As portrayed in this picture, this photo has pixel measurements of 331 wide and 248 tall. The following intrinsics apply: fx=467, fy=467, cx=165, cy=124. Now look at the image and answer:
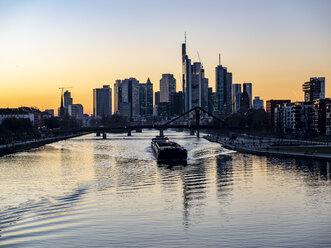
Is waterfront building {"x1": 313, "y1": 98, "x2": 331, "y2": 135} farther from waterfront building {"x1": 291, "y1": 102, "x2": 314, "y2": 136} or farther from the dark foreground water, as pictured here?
the dark foreground water

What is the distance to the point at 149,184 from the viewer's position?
4188 centimetres

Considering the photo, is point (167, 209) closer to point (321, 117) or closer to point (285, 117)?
point (321, 117)

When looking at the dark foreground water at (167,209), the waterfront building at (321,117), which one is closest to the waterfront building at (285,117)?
the waterfront building at (321,117)

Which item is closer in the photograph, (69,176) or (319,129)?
(69,176)

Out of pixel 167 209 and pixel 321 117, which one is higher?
pixel 321 117

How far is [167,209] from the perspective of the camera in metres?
30.1

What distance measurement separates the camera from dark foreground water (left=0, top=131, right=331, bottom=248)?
22844 millimetres

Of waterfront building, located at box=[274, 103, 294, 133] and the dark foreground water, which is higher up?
waterfront building, located at box=[274, 103, 294, 133]

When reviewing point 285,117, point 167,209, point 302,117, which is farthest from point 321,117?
point 167,209

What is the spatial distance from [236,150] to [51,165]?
4013 cm

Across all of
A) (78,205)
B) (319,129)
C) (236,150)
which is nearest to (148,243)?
(78,205)

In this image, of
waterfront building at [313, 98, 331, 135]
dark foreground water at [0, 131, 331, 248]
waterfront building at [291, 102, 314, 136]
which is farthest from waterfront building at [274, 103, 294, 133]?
dark foreground water at [0, 131, 331, 248]

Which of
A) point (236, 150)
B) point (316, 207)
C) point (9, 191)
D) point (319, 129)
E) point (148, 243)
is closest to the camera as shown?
point (148, 243)

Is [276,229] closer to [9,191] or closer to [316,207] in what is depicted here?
[316,207]
